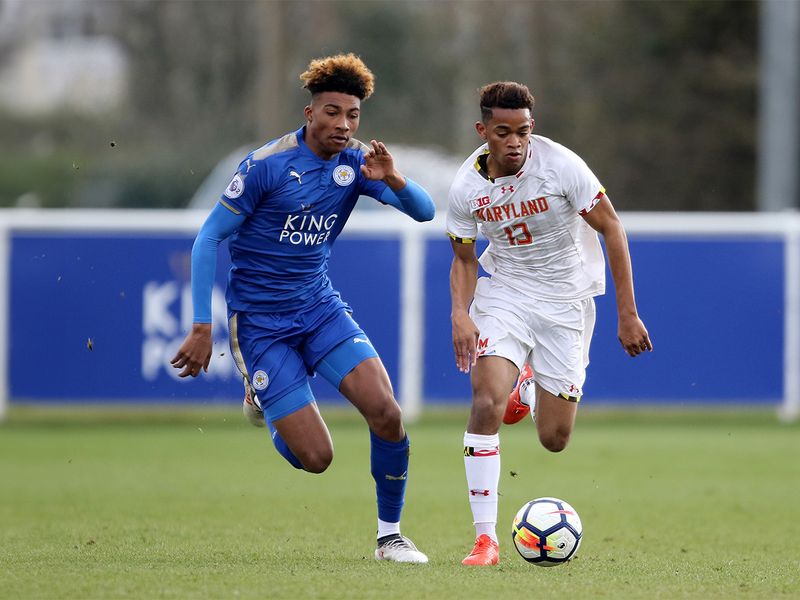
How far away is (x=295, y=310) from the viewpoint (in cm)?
778

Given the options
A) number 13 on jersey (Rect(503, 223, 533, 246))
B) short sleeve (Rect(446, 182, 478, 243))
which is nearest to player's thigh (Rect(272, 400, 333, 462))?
short sleeve (Rect(446, 182, 478, 243))

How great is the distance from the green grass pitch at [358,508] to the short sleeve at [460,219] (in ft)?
5.54

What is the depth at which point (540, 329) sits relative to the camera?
811 centimetres

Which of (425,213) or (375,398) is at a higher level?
(425,213)

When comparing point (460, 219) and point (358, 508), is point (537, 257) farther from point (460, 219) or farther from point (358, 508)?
point (358, 508)

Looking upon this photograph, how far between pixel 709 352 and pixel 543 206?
8492 millimetres

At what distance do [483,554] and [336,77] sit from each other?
248cm

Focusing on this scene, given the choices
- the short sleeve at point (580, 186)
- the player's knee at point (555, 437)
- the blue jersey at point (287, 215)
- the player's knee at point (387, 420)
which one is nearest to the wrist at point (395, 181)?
the blue jersey at point (287, 215)

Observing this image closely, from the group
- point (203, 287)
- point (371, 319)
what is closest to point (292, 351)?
point (203, 287)

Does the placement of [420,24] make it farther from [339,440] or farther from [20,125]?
[339,440]

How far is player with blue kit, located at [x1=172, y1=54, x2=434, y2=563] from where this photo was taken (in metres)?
7.50

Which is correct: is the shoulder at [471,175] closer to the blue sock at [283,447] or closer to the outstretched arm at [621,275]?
the outstretched arm at [621,275]

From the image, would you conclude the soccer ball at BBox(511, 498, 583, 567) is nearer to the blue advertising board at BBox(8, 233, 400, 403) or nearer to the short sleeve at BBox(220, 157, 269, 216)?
the short sleeve at BBox(220, 157, 269, 216)

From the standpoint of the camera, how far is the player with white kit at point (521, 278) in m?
7.50
